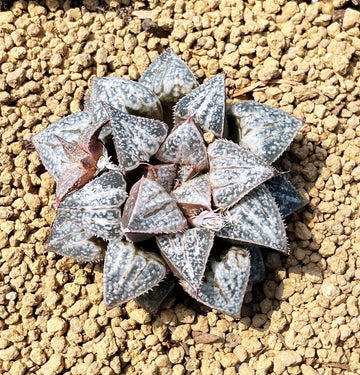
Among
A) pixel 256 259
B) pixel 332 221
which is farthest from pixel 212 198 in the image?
pixel 332 221

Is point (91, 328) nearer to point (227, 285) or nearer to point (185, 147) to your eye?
point (227, 285)

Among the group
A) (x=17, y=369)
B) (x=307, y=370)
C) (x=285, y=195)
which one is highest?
(x=285, y=195)

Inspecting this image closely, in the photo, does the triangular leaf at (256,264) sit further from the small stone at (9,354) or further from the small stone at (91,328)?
the small stone at (9,354)

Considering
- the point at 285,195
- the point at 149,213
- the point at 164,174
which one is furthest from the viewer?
the point at 285,195

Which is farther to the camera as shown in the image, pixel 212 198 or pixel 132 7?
pixel 132 7

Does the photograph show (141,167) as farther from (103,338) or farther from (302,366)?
(302,366)

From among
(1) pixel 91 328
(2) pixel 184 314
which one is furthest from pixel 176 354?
(1) pixel 91 328
